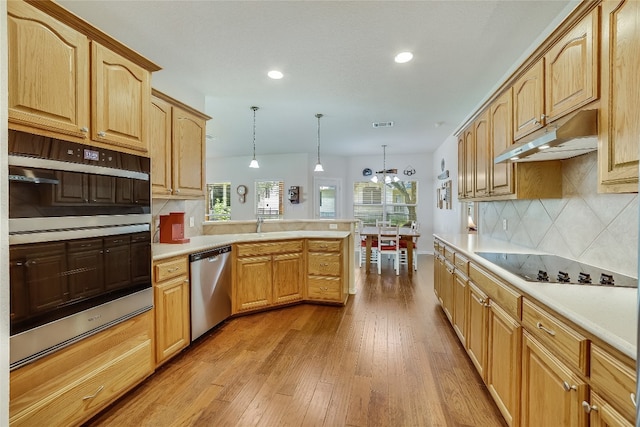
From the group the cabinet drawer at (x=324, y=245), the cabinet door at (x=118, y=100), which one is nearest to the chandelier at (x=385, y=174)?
the cabinet drawer at (x=324, y=245)

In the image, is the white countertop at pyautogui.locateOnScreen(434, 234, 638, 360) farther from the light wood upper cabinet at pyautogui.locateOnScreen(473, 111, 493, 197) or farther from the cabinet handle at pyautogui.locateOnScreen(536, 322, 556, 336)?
the light wood upper cabinet at pyautogui.locateOnScreen(473, 111, 493, 197)

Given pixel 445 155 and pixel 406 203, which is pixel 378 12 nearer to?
pixel 445 155

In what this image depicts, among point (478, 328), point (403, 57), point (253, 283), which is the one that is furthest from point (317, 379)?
point (403, 57)

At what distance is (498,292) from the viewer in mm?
1644

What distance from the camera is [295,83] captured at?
3.19 m

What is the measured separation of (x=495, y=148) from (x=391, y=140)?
3773mm

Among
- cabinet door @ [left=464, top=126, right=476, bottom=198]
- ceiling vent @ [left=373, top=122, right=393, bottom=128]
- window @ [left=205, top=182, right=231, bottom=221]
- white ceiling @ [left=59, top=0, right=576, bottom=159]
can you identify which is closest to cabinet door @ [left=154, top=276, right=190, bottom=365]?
white ceiling @ [left=59, top=0, right=576, bottom=159]

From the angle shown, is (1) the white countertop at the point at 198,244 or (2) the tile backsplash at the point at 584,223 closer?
(2) the tile backsplash at the point at 584,223

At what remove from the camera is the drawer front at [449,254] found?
9.00 feet

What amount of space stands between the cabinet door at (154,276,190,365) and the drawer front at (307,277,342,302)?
1.53m

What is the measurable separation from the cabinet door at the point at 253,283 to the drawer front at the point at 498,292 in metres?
2.13

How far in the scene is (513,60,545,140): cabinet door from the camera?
1.79 meters

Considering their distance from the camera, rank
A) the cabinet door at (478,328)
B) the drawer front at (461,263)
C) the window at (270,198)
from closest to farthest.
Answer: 1. the cabinet door at (478,328)
2. the drawer front at (461,263)
3. the window at (270,198)

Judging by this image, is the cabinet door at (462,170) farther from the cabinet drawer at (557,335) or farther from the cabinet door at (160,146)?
the cabinet door at (160,146)
